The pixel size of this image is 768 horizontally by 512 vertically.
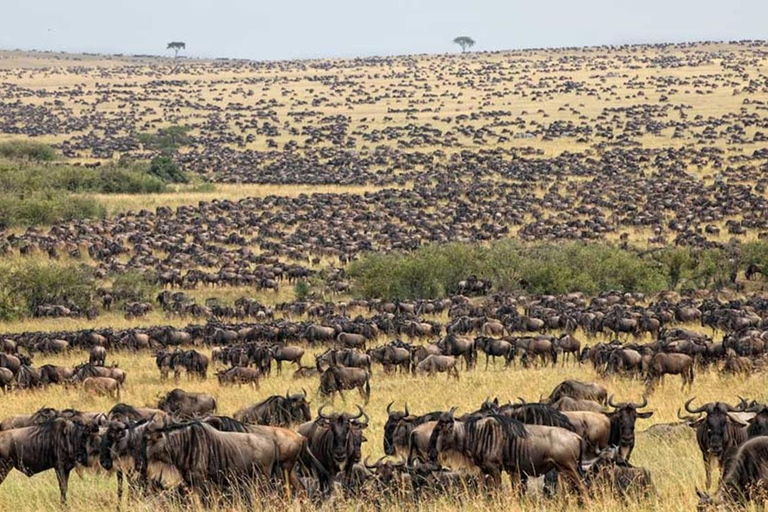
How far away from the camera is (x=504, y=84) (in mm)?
120000

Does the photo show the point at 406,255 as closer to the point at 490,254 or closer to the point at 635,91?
the point at 490,254

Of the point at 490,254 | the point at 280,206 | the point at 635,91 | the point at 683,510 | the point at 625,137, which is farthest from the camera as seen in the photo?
the point at 635,91

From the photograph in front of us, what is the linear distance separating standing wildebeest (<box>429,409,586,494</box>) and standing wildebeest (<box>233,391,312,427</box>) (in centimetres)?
430

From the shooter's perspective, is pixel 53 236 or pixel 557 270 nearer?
pixel 557 270

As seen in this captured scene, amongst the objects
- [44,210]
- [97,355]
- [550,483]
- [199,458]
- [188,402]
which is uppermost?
[199,458]

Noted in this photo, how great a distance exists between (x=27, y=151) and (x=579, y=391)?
68.0 meters

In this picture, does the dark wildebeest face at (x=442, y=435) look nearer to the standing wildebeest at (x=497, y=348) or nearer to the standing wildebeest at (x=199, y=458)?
the standing wildebeest at (x=199, y=458)

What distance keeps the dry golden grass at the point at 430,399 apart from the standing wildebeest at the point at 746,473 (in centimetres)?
46

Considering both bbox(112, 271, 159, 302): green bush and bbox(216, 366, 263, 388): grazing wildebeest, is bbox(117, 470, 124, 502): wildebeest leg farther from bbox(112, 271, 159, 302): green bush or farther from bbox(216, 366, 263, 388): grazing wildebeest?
bbox(112, 271, 159, 302): green bush

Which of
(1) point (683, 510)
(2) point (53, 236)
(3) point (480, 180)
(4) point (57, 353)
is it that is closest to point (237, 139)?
(3) point (480, 180)

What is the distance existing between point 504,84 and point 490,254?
82.6m

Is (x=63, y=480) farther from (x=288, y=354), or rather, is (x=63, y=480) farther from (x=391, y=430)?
(x=288, y=354)

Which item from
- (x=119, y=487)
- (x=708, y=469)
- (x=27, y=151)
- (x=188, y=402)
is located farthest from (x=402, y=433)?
(x=27, y=151)

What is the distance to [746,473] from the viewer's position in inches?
364
